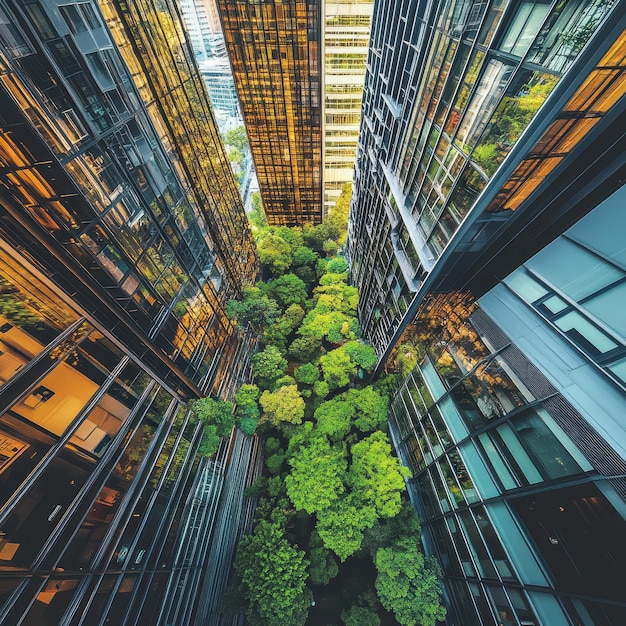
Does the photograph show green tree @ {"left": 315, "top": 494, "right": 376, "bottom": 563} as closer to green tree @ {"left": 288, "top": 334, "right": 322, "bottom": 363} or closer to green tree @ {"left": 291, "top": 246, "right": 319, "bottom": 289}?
green tree @ {"left": 288, "top": 334, "right": 322, "bottom": 363}

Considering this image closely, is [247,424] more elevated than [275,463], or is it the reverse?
[247,424]

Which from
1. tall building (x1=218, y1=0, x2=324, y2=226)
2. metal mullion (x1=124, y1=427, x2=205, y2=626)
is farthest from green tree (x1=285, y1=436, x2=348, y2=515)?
tall building (x1=218, y1=0, x2=324, y2=226)

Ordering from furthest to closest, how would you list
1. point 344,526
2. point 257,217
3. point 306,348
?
point 257,217, point 306,348, point 344,526

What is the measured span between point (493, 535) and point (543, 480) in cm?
547

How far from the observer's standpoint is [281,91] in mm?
46344

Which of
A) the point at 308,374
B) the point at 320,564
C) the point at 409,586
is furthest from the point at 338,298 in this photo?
the point at 409,586

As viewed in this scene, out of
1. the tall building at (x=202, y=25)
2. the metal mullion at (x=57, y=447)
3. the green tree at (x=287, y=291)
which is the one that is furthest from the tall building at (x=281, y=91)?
the tall building at (x=202, y=25)

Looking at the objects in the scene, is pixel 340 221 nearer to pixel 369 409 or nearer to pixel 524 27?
pixel 369 409

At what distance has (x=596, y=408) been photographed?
9.34 m

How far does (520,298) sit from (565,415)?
5367 millimetres

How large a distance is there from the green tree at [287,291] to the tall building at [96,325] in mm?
18843

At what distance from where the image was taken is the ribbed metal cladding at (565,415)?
868 centimetres

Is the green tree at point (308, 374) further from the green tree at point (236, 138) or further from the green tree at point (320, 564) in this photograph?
the green tree at point (236, 138)

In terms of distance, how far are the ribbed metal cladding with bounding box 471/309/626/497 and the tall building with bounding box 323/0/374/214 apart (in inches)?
1994
